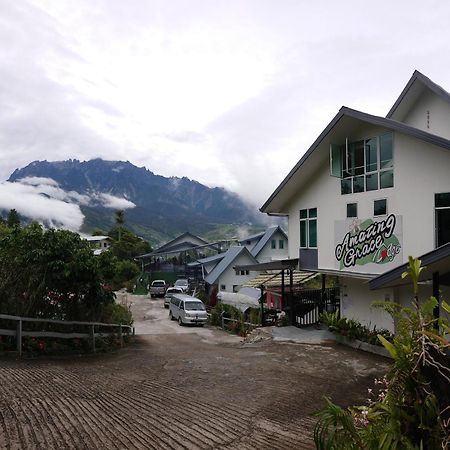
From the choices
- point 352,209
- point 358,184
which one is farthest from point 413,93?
point 352,209

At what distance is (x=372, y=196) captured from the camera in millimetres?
15922

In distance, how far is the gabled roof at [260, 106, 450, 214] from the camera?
12.9 meters

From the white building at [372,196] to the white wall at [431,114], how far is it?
0.13 ft

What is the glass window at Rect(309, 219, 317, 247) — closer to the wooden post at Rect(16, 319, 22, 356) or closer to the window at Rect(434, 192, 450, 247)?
the window at Rect(434, 192, 450, 247)

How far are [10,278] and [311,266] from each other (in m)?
12.1

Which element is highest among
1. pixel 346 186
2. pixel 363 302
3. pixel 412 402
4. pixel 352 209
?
pixel 346 186

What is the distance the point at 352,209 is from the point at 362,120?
3.45 metres

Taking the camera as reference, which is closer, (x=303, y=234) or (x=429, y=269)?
(x=429, y=269)

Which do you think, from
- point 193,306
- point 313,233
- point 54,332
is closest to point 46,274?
point 54,332

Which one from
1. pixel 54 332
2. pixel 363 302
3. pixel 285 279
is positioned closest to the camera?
pixel 54 332

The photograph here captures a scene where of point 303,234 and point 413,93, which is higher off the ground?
point 413,93

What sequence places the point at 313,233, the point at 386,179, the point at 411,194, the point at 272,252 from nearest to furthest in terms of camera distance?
1. the point at 411,194
2. the point at 386,179
3. the point at 313,233
4. the point at 272,252

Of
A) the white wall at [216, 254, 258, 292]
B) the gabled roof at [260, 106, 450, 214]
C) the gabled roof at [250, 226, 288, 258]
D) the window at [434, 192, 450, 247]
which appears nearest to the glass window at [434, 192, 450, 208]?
the window at [434, 192, 450, 247]

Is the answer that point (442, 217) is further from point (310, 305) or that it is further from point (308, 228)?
point (310, 305)
